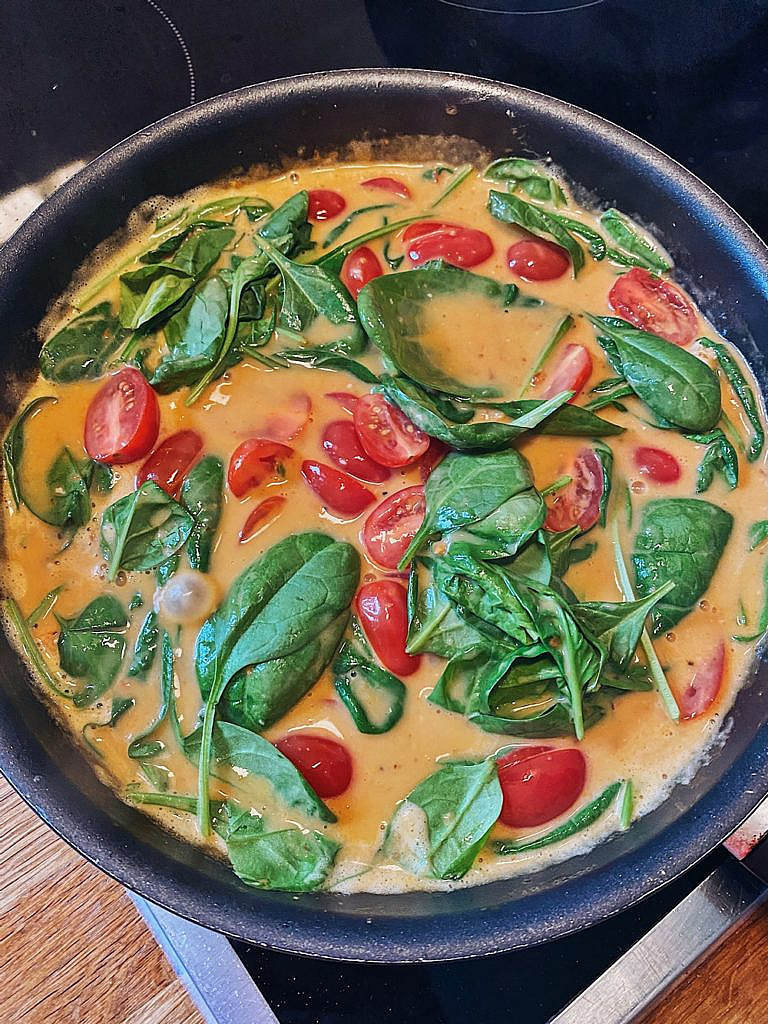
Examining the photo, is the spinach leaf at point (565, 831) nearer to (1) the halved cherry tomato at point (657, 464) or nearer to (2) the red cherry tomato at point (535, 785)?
(2) the red cherry tomato at point (535, 785)

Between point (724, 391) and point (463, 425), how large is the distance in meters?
0.54

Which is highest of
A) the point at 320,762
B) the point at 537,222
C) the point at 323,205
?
the point at 537,222

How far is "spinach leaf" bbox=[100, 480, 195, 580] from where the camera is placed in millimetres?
1410

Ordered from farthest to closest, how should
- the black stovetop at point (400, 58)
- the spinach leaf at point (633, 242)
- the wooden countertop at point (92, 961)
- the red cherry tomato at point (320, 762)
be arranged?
the black stovetop at point (400, 58)
the spinach leaf at point (633, 242)
the wooden countertop at point (92, 961)
the red cherry tomato at point (320, 762)

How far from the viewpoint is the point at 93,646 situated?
1432 mm

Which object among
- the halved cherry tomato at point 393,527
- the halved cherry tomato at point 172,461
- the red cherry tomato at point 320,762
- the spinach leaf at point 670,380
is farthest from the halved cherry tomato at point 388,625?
the spinach leaf at point 670,380

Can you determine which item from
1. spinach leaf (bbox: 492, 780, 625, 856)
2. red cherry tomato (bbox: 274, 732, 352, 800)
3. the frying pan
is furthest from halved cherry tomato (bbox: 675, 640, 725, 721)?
red cherry tomato (bbox: 274, 732, 352, 800)

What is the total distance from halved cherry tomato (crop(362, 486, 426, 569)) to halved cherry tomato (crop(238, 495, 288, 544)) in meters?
0.15

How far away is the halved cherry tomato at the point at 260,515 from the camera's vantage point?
1463 millimetres

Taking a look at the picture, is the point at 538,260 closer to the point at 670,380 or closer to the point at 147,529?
the point at 670,380

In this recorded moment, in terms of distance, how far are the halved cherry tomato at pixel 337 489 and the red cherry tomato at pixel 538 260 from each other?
1.76 feet

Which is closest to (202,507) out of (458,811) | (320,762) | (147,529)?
(147,529)

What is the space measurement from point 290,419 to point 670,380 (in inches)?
25.6

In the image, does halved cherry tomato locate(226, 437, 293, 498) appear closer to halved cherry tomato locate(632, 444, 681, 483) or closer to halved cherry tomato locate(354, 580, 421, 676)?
halved cherry tomato locate(354, 580, 421, 676)
